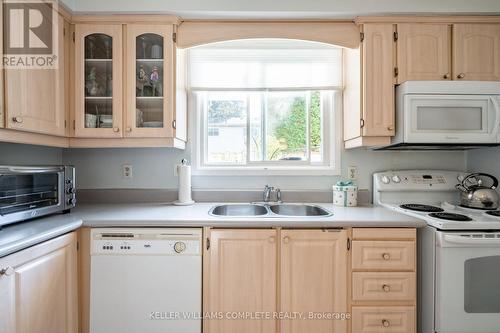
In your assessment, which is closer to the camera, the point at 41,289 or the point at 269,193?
the point at 41,289

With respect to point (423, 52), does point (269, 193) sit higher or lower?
→ lower

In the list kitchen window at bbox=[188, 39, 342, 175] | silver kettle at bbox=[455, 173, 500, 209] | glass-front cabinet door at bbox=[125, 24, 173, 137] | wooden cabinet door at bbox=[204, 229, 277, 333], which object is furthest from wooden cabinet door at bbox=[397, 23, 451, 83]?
glass-front cabinet door at bbox=[125, 24, 173, 137]

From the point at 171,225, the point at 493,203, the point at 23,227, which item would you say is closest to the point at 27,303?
the point at 23,227

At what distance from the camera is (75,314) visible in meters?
1.45

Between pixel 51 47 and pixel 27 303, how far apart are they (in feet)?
4.72

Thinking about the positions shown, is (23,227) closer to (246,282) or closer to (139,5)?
(246,282)

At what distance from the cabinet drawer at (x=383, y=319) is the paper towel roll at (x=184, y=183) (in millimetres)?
1316

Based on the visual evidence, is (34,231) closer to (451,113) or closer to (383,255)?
(383,255)

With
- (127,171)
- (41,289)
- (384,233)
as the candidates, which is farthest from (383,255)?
(127,171)

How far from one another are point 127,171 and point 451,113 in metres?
2.38

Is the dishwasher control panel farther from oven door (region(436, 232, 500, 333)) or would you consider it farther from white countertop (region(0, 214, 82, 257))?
oven door (region(436, 232, 500, 333))

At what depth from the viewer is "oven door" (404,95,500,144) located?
5.50 ft

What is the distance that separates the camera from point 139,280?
1474 millimetres

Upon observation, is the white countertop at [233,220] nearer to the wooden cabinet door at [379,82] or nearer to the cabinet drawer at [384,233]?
the cabinet drawer at [384,233]
